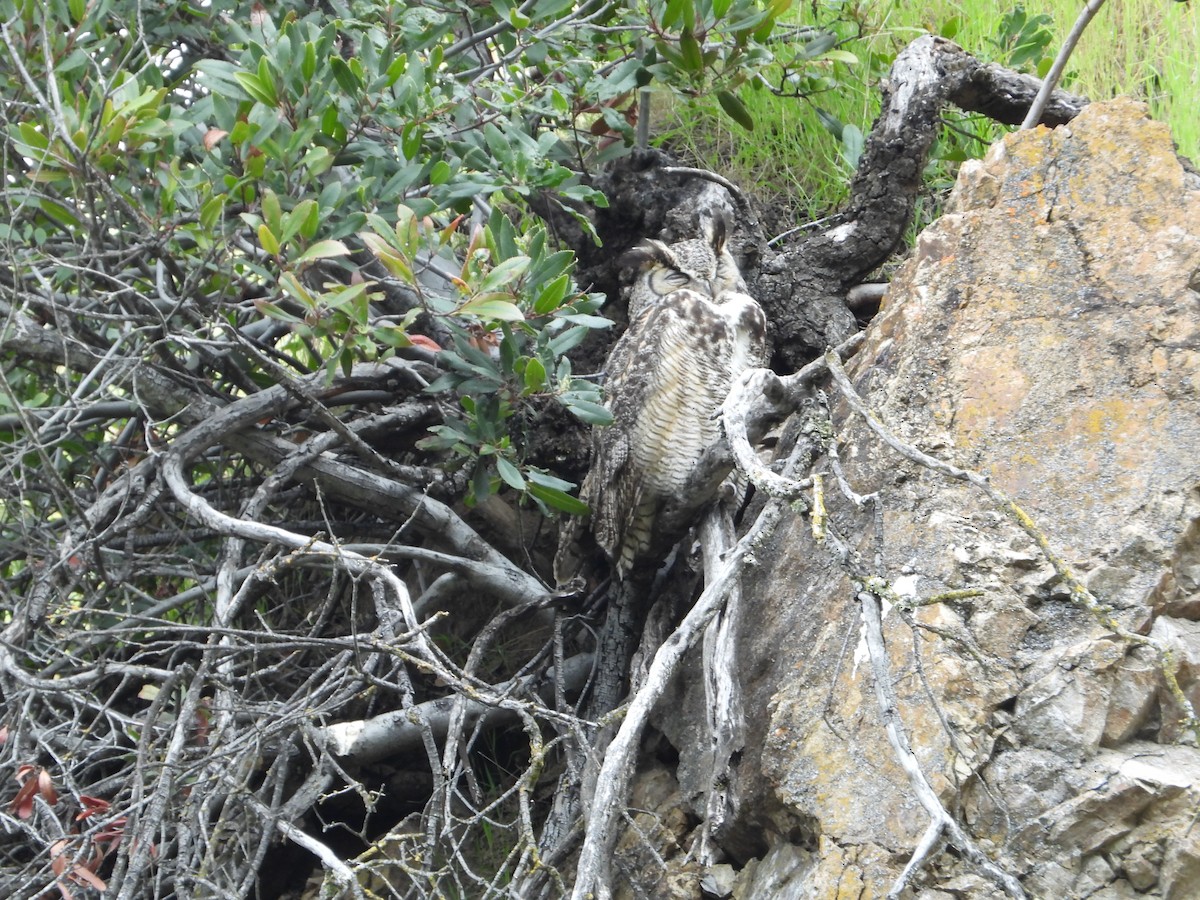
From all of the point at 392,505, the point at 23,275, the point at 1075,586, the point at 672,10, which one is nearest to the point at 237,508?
the point at 392,505

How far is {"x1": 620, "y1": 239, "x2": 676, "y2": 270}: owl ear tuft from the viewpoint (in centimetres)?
309

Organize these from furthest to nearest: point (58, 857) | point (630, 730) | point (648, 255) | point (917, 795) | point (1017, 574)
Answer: point (648, 255)
point (58, 857)
point (1017, 574)
point (630, 730)
point (917, 795)

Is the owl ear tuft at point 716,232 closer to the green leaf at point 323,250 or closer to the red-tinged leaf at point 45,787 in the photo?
the green leaf at point 323,250

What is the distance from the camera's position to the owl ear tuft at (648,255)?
3.09 m

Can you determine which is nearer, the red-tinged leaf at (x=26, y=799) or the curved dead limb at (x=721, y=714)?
the curved dead limb at (x=721, y=714)

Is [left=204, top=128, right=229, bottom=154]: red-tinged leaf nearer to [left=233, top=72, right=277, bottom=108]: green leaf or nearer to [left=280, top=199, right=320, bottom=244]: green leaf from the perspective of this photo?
[left=233, top=72, right=277, bottom=108]: green leaf

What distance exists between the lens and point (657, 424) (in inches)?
113

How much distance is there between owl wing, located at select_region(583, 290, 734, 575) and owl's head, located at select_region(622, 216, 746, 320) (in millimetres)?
135

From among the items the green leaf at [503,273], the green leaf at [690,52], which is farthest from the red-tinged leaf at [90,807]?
the green leaf at [690,52]

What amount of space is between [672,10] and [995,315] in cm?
109

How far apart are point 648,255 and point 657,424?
0.57 m

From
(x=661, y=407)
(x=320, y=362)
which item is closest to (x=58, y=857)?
(x=320, y=362)

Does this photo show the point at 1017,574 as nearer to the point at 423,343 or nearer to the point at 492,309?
the point at 492,309

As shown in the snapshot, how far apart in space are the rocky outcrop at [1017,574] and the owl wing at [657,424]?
544 millimetres
